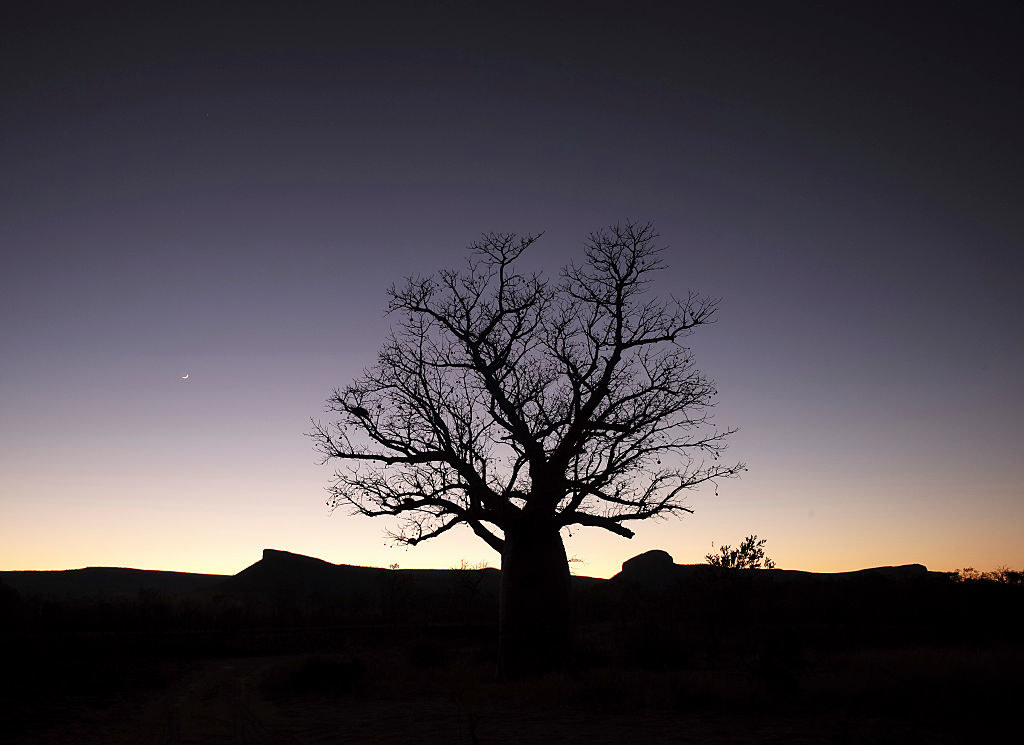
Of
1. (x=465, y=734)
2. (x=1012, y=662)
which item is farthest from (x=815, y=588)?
(x=465, y=734)

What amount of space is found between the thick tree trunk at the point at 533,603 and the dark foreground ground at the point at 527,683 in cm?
62

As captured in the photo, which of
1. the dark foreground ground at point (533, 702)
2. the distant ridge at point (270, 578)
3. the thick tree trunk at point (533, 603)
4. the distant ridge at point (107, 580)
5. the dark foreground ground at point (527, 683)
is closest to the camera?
the dark foreground ground at point (533, 702)

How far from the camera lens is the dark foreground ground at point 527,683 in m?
8.07

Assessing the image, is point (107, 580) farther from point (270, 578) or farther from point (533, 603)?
point (533, 603)

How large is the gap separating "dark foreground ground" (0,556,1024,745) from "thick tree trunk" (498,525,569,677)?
0.62 metres

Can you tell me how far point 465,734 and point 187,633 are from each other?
1982cm

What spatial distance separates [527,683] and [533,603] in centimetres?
140

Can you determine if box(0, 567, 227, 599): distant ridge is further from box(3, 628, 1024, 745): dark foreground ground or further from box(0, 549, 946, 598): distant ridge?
box(3, 628, 1024, 745): dark foreground ground

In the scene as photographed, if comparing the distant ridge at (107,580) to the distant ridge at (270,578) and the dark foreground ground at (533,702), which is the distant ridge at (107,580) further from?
the dark foreground ground at (533,702)

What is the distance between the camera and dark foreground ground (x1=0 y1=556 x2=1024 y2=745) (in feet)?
26.5

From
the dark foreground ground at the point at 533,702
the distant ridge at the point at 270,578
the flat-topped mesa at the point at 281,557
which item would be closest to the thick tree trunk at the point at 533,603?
the dark foreground ground at the point at 533,702

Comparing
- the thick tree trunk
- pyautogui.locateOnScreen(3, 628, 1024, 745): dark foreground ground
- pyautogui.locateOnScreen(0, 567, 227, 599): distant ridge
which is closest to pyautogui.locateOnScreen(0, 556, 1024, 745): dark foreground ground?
pyautogui.locateOnScreen(3, 628, 1024, 745): dark foreground ground

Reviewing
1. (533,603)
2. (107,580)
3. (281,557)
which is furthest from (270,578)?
(533,603)

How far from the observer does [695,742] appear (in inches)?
282
